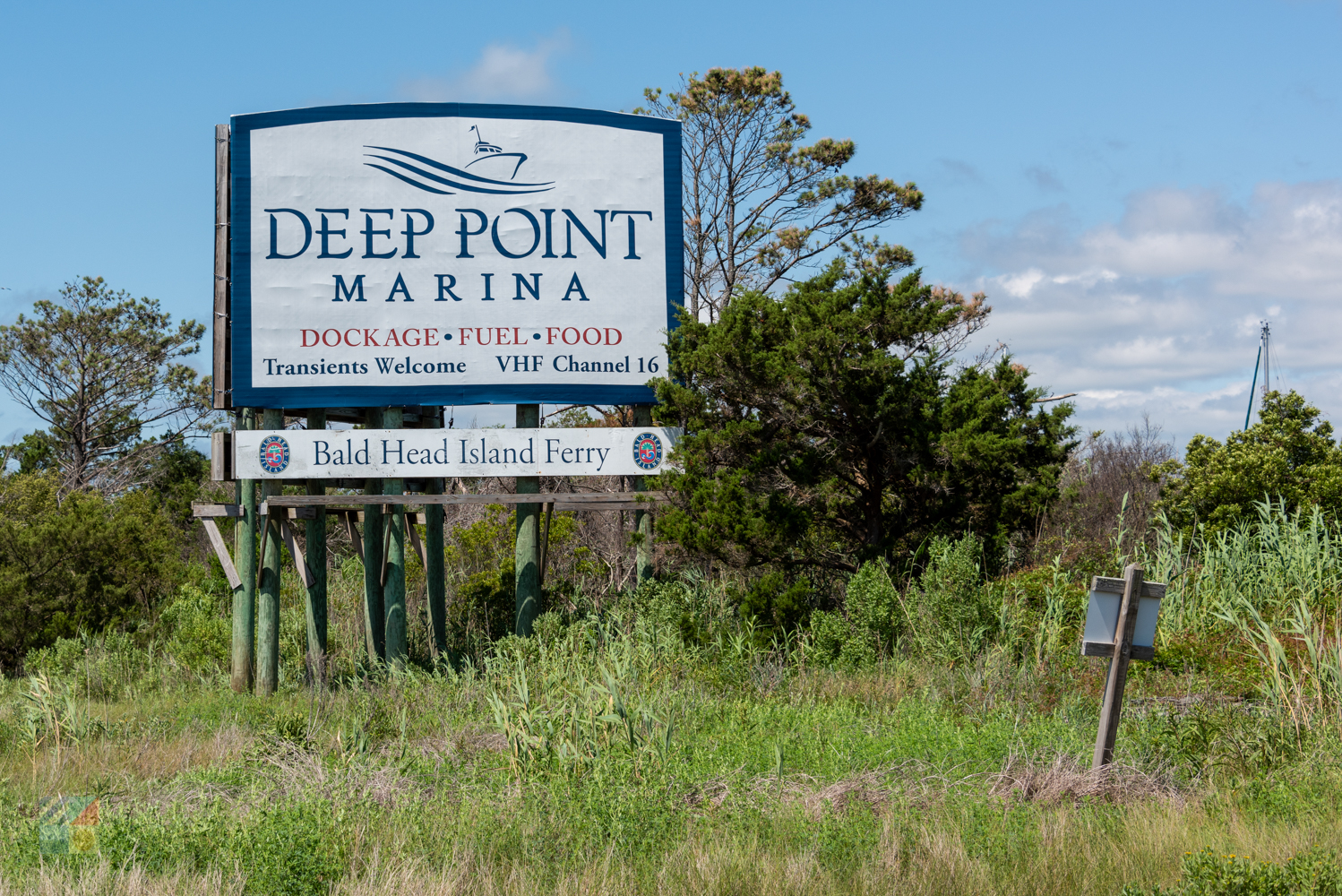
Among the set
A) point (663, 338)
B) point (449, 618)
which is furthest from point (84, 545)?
point (663, 338)

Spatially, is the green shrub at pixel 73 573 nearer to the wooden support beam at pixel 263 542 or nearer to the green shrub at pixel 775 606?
the wooden support beam at pixel 263 542

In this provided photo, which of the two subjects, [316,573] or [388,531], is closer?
[316,573]

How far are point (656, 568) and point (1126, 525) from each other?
249 inches

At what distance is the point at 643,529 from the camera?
1319 cm

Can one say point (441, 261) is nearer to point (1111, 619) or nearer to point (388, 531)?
point (388, 531)

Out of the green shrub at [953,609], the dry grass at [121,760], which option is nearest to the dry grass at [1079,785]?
the green shrub at [953,609]

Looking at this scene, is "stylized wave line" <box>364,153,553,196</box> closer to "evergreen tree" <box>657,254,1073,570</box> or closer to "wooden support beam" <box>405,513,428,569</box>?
"evergreen tree" <box>657,254,1073,570</box>

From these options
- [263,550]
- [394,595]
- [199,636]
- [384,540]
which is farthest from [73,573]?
[394,595]

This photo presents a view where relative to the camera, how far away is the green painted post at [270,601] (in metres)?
13.5

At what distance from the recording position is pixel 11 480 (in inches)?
906

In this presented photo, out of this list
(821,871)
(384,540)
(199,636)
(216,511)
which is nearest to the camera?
(821,871)

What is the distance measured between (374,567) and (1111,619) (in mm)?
9610

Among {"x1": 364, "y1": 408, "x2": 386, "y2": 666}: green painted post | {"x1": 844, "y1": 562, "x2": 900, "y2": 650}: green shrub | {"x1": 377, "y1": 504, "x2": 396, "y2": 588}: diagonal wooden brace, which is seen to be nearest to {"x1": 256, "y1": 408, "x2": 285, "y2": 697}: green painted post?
{"x1": 364, "y1": 408, "x2": 386, "y2": 666}: green painted post

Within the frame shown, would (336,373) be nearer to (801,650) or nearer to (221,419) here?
(801,650)
